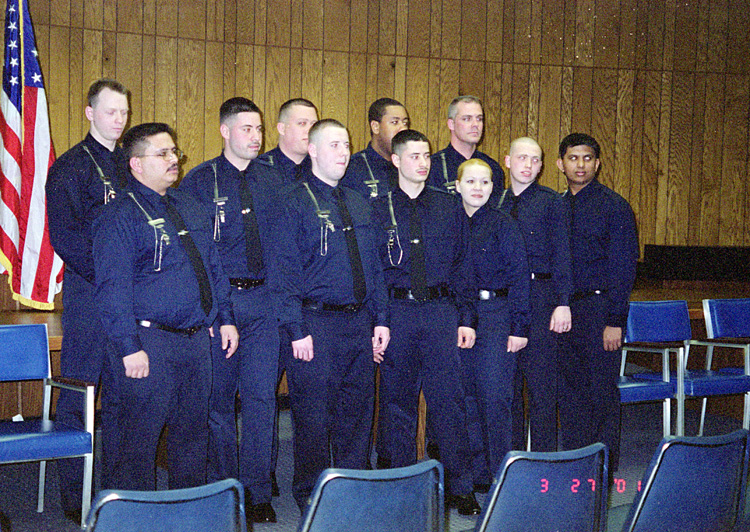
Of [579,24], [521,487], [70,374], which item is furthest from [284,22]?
Result: [521,487]

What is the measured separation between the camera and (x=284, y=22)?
6.35m

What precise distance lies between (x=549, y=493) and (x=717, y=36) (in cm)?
673

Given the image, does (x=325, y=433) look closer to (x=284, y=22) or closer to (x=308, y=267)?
(x=308, y=267)

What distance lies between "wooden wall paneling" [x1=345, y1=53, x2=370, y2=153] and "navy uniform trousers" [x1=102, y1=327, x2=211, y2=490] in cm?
387

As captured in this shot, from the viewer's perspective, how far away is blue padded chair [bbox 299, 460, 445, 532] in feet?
5.29

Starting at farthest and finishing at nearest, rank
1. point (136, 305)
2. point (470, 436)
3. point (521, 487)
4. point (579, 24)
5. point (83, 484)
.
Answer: point (579, 24) < point (470, 436) < point (83, 484) < point (136, 305) < point (521, 487)

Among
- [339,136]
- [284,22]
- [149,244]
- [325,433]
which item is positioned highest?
[284,22]

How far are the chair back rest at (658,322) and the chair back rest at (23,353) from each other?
10.5 ft

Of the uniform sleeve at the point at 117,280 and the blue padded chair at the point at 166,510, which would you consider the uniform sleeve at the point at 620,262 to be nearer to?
the uniform sleeve at the point at 117,280

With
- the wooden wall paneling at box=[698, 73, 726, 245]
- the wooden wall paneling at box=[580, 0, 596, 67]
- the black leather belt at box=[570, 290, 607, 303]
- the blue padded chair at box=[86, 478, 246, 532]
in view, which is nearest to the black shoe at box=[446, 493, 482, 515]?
the black leather belt at box=[570, 290, 607, 303]

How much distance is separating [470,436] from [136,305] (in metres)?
1.73

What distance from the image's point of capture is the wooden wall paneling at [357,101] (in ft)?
21.5

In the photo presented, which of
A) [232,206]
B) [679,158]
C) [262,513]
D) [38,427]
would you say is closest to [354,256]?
[232,206]

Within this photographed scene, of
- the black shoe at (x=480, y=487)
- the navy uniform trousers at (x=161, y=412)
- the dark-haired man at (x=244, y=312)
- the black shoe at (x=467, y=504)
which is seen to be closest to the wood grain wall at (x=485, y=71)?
the dark-haired man at (x=244, y=312)
